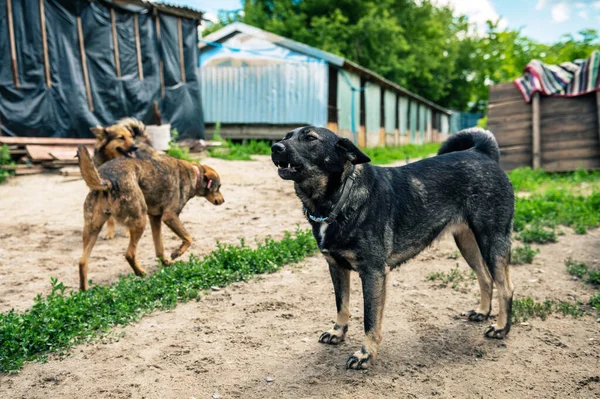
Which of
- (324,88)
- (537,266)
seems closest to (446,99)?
(324,88)

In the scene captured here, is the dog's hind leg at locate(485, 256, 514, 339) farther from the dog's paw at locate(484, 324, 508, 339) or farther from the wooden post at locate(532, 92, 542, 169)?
the wooden post at locate(532, 92, 542, 169)

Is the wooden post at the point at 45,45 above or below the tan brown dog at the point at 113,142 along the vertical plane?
above

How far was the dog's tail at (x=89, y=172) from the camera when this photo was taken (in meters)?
4.80

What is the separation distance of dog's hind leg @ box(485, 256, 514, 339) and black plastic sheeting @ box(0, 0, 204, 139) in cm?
1138

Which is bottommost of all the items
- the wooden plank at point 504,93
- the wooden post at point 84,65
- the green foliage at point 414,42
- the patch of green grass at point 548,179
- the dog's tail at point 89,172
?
the patch of green grass at point 548,179

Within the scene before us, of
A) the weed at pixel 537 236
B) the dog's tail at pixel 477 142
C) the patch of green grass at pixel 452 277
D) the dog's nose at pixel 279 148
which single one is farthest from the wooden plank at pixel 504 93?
the dog's nose at pixel 279 148

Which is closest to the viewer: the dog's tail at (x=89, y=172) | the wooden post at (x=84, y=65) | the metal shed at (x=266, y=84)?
the dog's tail at (x=89, y=172)

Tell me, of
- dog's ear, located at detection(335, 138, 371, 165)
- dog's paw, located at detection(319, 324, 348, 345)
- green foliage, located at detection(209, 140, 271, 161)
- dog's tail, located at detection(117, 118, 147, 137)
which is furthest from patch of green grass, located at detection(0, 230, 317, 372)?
green foliage, located at detection(209, 140, 271, 161)

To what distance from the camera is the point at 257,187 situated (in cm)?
1048

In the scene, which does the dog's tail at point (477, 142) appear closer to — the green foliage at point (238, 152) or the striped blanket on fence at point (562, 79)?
the striped blanket on fence at point (562, 79)

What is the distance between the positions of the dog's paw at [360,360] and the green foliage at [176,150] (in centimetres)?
855

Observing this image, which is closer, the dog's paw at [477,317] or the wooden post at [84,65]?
the dog's paw at [477,317]

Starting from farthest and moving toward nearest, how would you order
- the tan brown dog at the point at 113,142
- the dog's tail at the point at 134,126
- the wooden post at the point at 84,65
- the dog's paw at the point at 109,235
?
the wooden post at the point at 84,65, the dog's tail at the point at 134,126, the dog's paw at the point at 109,235, the tan brown dog at the point at 113,142

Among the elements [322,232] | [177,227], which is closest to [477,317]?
[322,232]
